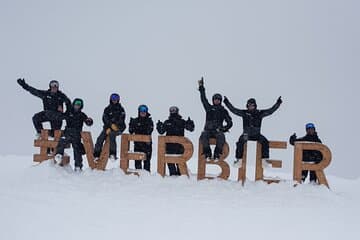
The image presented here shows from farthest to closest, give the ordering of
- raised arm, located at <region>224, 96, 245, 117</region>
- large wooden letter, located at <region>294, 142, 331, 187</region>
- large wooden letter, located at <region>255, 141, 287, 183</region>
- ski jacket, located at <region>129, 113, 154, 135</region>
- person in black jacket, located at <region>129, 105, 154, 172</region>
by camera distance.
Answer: ski jacket, located at <region>129, 113, 154, 135</region>, person in black jacket, located at <region>129, 105, 154, 172</region>, raised arm, located at <region>224, 96, 245, 117</region>, large wooden letter, located at <region>255, 141, 287, 183</region>, large wooden letter, located at <region>294, 142, 331, 187</region>

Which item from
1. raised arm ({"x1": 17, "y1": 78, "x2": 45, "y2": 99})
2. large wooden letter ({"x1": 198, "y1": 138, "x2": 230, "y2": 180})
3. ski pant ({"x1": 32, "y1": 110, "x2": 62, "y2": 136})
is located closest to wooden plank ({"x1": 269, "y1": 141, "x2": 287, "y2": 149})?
large wooden letter ({"x1": 198, "y1": 138, "x2": 230, "y2": 180})

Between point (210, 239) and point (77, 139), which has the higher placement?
point (77, 139)

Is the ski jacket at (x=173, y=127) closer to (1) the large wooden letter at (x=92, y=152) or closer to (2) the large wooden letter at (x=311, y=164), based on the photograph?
(1) the large wooden letter at (x=92, y=152)

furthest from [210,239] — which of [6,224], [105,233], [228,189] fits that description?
[228,189]

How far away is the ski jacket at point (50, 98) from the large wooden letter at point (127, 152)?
6.58 ft

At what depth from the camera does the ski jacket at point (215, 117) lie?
11.3 meters

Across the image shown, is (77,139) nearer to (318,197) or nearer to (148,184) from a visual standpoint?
(148,184)

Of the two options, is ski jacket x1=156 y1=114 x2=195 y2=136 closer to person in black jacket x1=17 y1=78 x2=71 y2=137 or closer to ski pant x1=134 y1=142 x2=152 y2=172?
ski pant x1=134 y1=142 x2=152 y2=172

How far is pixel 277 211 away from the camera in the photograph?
26.9 ft

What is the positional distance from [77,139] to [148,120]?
1.86m

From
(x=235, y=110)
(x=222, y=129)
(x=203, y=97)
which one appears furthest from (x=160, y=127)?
(x=235, y=110)

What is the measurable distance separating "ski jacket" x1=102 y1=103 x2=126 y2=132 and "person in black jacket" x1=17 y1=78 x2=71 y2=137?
1.24 m

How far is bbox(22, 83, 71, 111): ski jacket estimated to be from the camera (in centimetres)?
1214

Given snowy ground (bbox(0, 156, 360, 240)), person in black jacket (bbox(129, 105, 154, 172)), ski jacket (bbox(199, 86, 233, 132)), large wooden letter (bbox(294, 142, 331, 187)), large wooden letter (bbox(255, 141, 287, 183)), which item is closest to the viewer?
snowy ground (bbox(0, 156, 360, 240))
